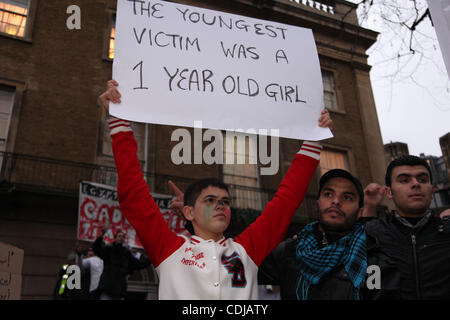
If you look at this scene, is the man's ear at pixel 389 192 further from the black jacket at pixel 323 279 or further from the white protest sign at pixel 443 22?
the white protest sign at pixel 443 22

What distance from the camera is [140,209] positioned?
2111 mm

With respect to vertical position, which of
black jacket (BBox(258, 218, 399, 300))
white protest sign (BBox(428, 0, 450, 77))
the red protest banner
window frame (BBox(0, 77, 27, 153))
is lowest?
black jacket (BBox(258, 218, 399, 300))

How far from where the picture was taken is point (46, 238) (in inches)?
400

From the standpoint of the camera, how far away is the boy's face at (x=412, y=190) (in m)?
2.41

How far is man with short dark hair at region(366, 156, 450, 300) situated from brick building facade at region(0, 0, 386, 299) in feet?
30.1

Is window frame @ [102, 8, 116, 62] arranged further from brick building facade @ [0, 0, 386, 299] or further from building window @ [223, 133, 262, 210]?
building window @ [223, 133, 262, 210]

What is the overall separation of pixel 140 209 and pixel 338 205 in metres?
1.16

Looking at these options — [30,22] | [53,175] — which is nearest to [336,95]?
[53,175]

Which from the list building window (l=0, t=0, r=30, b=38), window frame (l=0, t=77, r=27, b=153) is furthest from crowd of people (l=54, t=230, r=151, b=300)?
building window (l=0, t=0, r=30, b=38)

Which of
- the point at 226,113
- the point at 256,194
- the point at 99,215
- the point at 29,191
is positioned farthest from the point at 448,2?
the point at 256,194

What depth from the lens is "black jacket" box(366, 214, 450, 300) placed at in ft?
6.91

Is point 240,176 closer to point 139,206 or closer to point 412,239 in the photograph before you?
point 412,239

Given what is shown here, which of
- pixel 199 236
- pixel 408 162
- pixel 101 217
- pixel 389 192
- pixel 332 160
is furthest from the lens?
pixel 332 160
